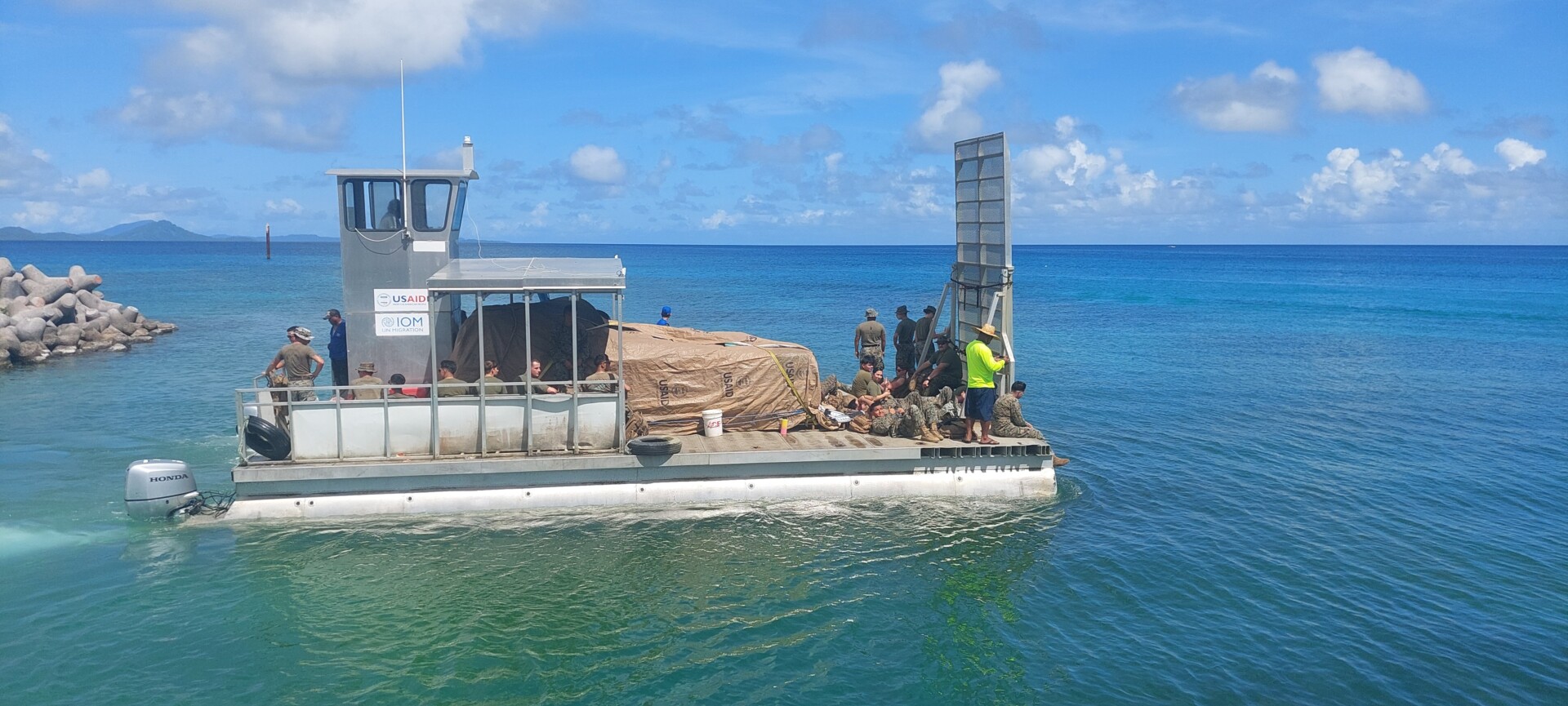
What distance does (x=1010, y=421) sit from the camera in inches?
578

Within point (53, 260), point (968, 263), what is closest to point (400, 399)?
point (968, 263)

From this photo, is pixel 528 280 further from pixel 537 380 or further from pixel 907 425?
pixel 907 425

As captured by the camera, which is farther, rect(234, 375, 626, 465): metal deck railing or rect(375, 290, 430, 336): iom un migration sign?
rect(375, 290, 430, 336): iom un migration sign

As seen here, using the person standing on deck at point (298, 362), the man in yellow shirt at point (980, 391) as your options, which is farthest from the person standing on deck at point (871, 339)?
the person standing on deck at point (298, 362)

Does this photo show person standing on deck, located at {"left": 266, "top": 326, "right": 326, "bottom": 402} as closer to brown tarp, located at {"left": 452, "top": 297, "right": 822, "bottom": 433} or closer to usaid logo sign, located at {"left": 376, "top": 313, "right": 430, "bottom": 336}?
usaid logo sign, located at {"left": 376, "top": 313, "right": 430, "bottom": 336}

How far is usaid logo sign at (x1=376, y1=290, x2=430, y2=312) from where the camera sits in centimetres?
1482

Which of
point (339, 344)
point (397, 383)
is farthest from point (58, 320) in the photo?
point (397, 383)

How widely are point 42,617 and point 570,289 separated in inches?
259

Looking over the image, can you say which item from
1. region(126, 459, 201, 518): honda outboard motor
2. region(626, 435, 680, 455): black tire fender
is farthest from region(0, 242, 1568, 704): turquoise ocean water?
region(626, 435, 680, 455): black tire fender

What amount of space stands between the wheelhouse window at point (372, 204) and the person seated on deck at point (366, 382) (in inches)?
81.8

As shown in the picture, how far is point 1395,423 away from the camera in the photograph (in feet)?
70.3

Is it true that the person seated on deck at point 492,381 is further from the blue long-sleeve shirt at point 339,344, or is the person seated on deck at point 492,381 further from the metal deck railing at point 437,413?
the blue long-sleeve shirt at point 339,344

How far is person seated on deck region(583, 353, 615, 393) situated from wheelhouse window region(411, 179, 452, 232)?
10.8 feet

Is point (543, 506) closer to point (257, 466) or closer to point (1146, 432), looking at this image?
point (257, 466)
